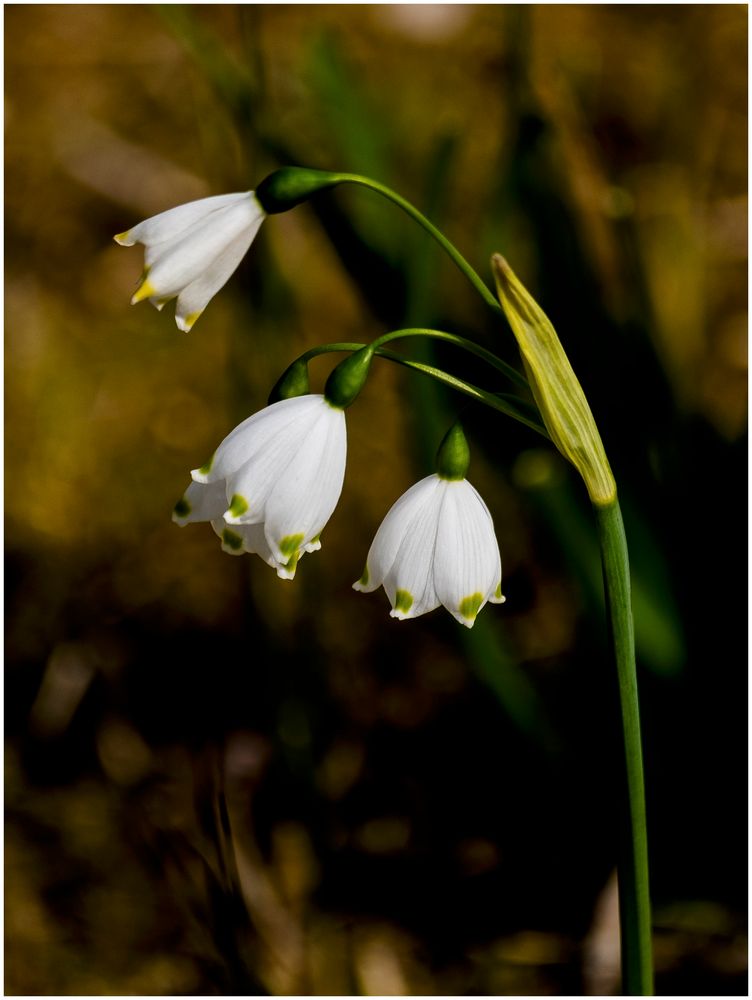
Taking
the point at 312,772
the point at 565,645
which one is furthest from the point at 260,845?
the point at 565,645

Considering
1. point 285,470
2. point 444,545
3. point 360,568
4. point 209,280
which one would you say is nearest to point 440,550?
point 444,545

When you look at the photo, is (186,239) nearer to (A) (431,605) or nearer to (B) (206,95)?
(A) (431,605)

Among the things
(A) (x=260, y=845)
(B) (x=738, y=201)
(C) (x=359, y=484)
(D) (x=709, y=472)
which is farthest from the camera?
(B) (x=738, y=201)

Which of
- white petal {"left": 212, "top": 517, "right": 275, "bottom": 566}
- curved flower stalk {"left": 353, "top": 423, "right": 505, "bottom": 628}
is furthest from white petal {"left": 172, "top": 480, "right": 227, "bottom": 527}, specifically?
curved flower stalk {"left": 353, "top": 423, "right": 505, "bottom": 628}

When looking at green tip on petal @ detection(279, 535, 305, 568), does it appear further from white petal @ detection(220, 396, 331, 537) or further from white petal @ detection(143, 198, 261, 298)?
white petal @ detection(143, 198, 261, 298)

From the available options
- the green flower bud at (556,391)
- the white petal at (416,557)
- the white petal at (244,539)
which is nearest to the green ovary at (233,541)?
the white petal at (244,539)
